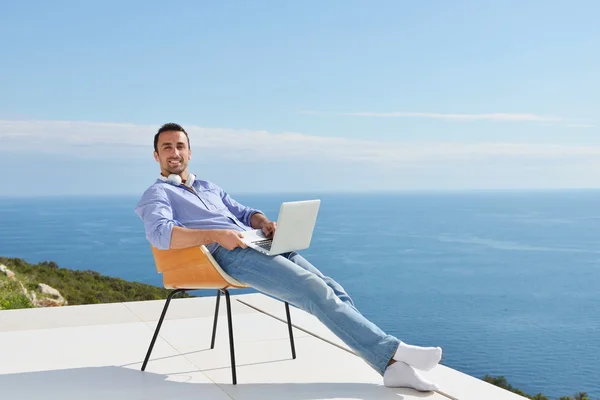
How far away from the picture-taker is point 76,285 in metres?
12.2

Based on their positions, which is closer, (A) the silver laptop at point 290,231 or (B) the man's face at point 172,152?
(A) the silver laptop at point 290,231

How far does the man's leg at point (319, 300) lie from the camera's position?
7.80ft

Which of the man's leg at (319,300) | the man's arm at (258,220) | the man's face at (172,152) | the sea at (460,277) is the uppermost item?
the man's face at (172,152)

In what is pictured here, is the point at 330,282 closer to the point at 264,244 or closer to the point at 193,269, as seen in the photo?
the point at 264,244

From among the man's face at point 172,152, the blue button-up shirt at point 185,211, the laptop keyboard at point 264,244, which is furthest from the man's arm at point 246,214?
the man's face at point 172,152

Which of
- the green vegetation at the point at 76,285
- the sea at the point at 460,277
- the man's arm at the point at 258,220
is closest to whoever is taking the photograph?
the man's arm at the point at 258,220

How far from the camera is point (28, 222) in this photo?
2368 inches

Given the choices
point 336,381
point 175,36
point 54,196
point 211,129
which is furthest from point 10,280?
point 54,196

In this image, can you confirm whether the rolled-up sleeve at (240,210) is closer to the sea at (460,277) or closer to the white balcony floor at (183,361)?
the white balcony floor at (183,361)

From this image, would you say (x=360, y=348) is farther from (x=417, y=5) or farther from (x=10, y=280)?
(x=417, y=5)

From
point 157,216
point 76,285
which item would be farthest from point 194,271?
point 76,285

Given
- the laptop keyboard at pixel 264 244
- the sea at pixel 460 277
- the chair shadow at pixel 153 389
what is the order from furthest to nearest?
the sea at pixel 460 277
the laptop keyboard at pixel 264 244
the chair shadow at pixel 153 389

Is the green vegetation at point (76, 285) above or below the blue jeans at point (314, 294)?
below

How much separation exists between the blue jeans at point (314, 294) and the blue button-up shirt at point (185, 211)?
0.17 m
